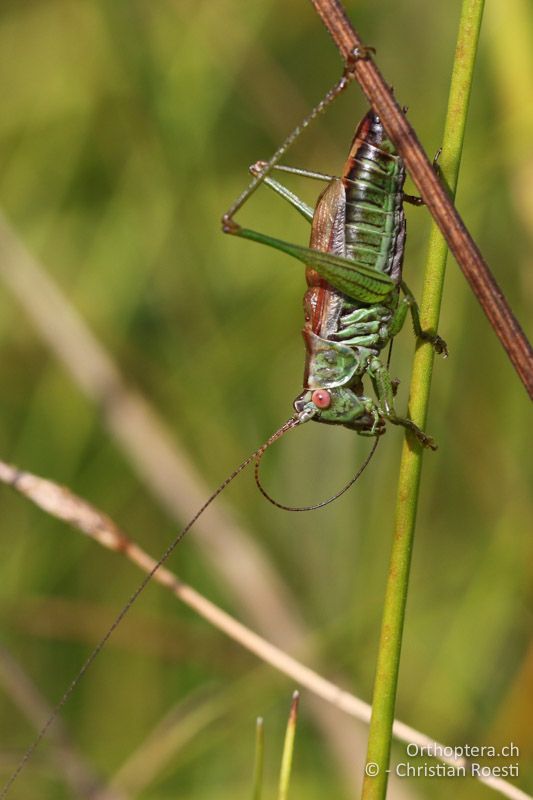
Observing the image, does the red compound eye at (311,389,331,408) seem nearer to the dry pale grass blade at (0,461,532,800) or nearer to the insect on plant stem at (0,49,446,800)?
the insect on plant stem at (0,49,446,800)

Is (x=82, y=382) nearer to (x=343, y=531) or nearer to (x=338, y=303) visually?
(x=343, y=531)

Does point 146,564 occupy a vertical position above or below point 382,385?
below

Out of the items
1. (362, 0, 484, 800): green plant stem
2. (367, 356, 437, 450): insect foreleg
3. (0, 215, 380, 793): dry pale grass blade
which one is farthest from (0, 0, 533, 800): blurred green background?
(362, 0, 484, 800): green plant stem

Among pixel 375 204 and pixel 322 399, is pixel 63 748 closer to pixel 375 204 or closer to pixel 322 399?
pixel 322 399

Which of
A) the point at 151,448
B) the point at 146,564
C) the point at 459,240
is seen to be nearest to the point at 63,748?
the point at 146,564

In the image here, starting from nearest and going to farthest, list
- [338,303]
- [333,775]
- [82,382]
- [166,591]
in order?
[338,303] < [333,775] < [82,382] < [166,591]

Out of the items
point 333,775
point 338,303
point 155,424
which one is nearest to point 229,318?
point 155,424

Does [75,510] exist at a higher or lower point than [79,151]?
lower

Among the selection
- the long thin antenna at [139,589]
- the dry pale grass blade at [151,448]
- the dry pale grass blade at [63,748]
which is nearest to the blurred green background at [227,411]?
the dry pale grass blade at [151,448]
